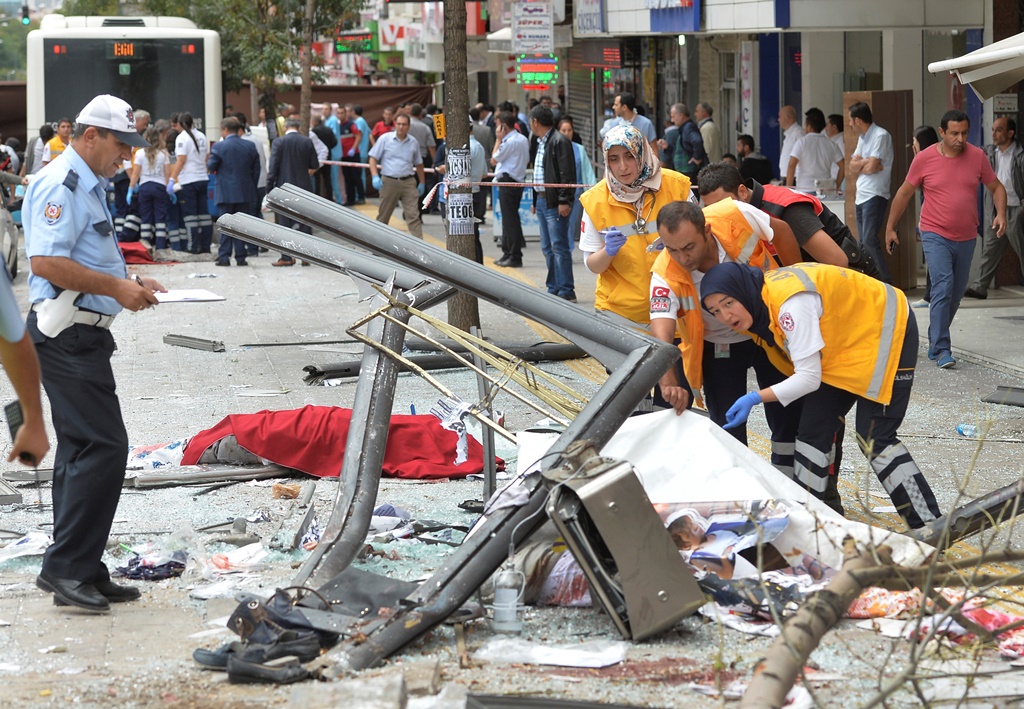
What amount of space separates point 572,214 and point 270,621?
10.6 meters

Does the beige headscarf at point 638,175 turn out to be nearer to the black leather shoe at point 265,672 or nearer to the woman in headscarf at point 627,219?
the woman in headscarf at point 627,219

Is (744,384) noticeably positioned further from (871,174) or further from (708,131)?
(708,131)

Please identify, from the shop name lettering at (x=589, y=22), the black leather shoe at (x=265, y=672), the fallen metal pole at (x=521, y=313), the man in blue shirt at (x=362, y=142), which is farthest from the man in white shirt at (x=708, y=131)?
the black leather shoe at (x=265, y=672)

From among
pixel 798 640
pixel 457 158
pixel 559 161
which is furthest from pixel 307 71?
pixel 798 640

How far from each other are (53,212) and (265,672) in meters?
1.92

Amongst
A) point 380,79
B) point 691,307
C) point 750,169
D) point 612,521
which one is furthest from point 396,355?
point 380,79

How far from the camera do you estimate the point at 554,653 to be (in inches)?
179

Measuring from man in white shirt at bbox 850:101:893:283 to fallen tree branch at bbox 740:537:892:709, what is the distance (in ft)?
30.7

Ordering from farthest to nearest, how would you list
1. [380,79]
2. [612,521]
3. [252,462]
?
[380,79] → [252,462] → [612,521]

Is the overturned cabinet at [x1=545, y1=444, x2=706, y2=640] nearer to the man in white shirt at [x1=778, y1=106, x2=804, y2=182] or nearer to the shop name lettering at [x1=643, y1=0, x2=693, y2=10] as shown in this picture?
the man in white shirt at [x1=778, y1=106, x2=804, y2=182]

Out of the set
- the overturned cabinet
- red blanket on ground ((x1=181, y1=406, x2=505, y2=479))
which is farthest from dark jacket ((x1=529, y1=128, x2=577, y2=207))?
the overturned cabinet

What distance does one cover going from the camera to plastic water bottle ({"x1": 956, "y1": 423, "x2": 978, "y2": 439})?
788cm

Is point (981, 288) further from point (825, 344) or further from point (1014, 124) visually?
point (825, 344)

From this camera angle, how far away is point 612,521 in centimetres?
445
